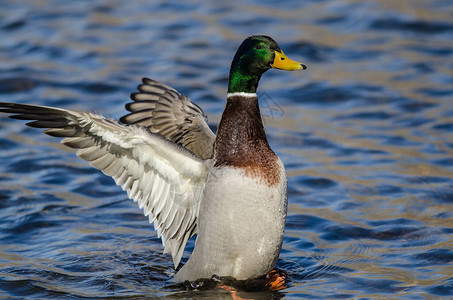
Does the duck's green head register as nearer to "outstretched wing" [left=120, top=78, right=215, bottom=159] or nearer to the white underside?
the white underside

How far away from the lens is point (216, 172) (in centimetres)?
578

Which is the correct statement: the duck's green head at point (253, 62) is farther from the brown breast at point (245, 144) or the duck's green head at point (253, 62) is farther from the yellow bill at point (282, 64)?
the brown breast at point (245, 144)

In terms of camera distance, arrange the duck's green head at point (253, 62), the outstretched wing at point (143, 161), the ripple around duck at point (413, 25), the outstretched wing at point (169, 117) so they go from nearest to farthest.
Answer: the outstretched wing at point (143, 161) → the duck's green head at point (253, 62) → the outstretched wing at point (169, 117) → the ripple around duck at point (413, 25)

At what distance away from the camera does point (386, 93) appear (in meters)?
10.3

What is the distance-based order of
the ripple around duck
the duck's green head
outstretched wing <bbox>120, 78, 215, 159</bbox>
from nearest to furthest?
the duck's green head
outstretched wing <bbox>120, 78, 215, 159</bbox>
the ripple around duck

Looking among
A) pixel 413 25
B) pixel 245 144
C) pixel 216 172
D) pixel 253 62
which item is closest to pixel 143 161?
pixel 216 172

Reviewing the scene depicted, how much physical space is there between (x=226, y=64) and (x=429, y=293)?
6450 millimetres

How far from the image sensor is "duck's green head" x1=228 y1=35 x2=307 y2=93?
5871 millimetres

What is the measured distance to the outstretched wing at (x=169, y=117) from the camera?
22.3 ft

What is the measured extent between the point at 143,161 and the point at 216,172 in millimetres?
564

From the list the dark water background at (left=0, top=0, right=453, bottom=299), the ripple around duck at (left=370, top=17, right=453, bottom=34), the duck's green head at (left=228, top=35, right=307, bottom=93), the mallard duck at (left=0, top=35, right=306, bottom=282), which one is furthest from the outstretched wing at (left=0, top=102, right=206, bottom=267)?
the ripple around duck at (left=370, top=17, right=453, bottom=34)

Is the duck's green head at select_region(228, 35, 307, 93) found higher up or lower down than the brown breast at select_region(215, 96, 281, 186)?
higher up

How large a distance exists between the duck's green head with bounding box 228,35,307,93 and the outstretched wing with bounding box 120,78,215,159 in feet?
2.91

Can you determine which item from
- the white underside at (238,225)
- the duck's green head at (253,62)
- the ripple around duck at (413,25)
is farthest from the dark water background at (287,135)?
the duck's green head at (253,62)
